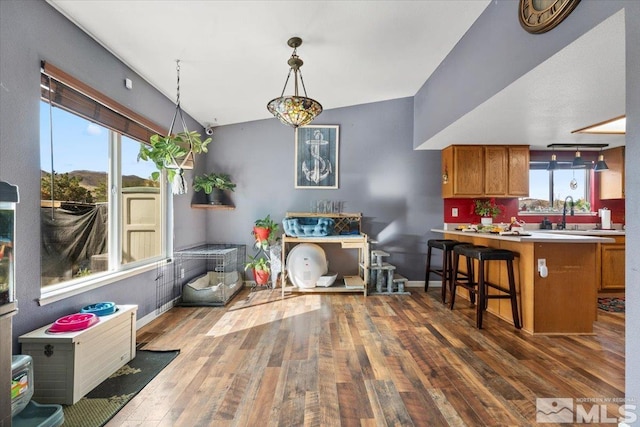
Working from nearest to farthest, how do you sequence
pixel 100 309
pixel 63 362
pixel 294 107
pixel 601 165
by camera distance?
pixel 63 362 → pixel 100 309 → pixel 294 107 → pixel 601 165

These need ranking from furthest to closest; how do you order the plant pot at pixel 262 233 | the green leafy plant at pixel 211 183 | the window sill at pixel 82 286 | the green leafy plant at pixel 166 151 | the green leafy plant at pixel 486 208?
the green leafy plant at pixel 486 208
the plant pot at pixel 262 233
the green leafy plant at pixel 211 183
the green leafy plant at pixel 166 151
the window sill at pixel 82 286

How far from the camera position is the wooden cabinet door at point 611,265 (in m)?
3.69

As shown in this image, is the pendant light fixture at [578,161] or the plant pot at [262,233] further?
the pendant light fixture at [578,161]

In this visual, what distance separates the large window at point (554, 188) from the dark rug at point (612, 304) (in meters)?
1.42

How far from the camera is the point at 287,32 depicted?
7.56 ft

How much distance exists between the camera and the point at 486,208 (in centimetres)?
426

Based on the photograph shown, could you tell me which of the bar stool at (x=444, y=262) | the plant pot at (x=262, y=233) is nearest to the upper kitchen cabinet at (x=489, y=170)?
the bar stool at (x=444, y=262)

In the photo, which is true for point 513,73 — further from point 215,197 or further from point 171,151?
point 215,197

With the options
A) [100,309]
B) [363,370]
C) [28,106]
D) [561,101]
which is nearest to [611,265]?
[561,101]

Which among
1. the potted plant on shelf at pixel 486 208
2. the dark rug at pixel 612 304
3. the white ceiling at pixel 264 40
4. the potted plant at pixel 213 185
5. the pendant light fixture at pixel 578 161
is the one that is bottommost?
the dark rug at pixel 612 304

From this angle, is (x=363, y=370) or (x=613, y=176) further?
(x=613, y=176)

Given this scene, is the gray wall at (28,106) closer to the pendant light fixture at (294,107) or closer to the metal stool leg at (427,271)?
the pendant light fixture at (294,107)

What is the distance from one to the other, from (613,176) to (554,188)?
2.26 feet

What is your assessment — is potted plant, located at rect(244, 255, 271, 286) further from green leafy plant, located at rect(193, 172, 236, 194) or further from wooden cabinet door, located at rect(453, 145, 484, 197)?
wooden cabinet door, located at rect(453, 145, 484, 197)
